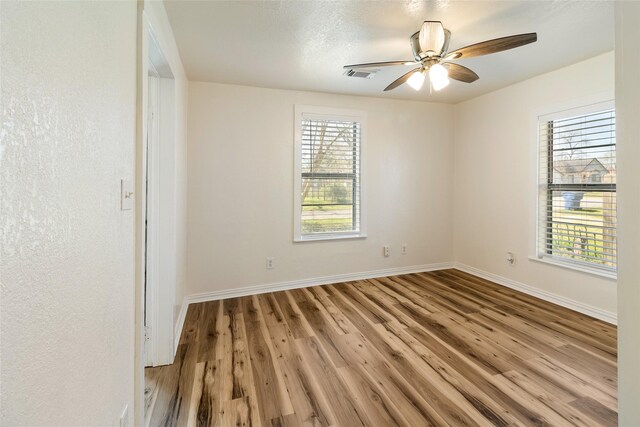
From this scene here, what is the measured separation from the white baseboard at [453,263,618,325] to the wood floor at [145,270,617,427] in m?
0.13

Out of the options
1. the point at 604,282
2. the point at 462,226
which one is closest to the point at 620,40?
Result: the point at 604,282

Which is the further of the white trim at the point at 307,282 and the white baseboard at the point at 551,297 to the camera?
the white trim at the point at 307,282

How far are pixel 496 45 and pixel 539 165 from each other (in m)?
2.07

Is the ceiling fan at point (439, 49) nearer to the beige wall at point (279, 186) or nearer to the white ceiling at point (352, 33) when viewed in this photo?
the white ceiling at point (352, 33)

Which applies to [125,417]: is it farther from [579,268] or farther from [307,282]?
[579,268]

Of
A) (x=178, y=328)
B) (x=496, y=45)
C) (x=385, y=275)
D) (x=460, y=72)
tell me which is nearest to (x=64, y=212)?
(x=178, y=328)

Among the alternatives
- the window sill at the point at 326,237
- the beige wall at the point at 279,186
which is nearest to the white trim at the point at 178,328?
the beige wall at the point at 279,186

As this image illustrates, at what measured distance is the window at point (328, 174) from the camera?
3.78m

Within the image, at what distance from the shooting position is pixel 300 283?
3.80 metres

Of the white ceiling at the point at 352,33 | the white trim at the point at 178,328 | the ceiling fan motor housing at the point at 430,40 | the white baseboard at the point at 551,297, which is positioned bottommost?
the white trim at the point at 178,328

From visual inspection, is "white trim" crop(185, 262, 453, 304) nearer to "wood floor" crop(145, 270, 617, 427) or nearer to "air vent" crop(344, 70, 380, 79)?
"wood floor" crop(145, 270, 617, 427)

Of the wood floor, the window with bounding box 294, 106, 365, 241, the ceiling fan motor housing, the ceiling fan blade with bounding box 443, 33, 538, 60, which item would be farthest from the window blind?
the ceiling fan blade with bounding box 443, 33, 538, 60

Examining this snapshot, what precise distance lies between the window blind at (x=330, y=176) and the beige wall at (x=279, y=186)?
182 millimetres

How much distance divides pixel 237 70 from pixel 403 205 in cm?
276
